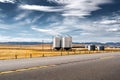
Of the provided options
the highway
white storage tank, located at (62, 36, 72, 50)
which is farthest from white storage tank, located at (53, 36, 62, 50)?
the highway

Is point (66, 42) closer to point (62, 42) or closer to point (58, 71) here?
point (62, 42)

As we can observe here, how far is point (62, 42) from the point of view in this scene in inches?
3898

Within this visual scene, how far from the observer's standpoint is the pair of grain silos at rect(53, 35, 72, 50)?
9766 cm

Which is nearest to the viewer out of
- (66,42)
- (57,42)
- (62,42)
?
(57,42)

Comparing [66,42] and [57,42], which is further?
[66,42]

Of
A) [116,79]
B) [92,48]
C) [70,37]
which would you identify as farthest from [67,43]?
[116,79]

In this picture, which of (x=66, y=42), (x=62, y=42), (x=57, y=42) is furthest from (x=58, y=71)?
(x=62, y=42)

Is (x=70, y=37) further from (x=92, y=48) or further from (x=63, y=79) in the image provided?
(x=63, y=79)

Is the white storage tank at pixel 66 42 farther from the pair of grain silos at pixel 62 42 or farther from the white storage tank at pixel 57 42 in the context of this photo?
the white storage tank at pixel 57 42

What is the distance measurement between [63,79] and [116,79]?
2.23 metres

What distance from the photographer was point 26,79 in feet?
32.3

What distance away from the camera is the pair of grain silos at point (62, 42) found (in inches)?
3845

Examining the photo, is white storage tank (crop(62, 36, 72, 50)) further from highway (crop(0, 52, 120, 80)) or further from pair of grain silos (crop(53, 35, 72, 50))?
highway (crop(0, 52, 120, 80))

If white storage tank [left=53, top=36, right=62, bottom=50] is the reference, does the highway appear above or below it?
below
